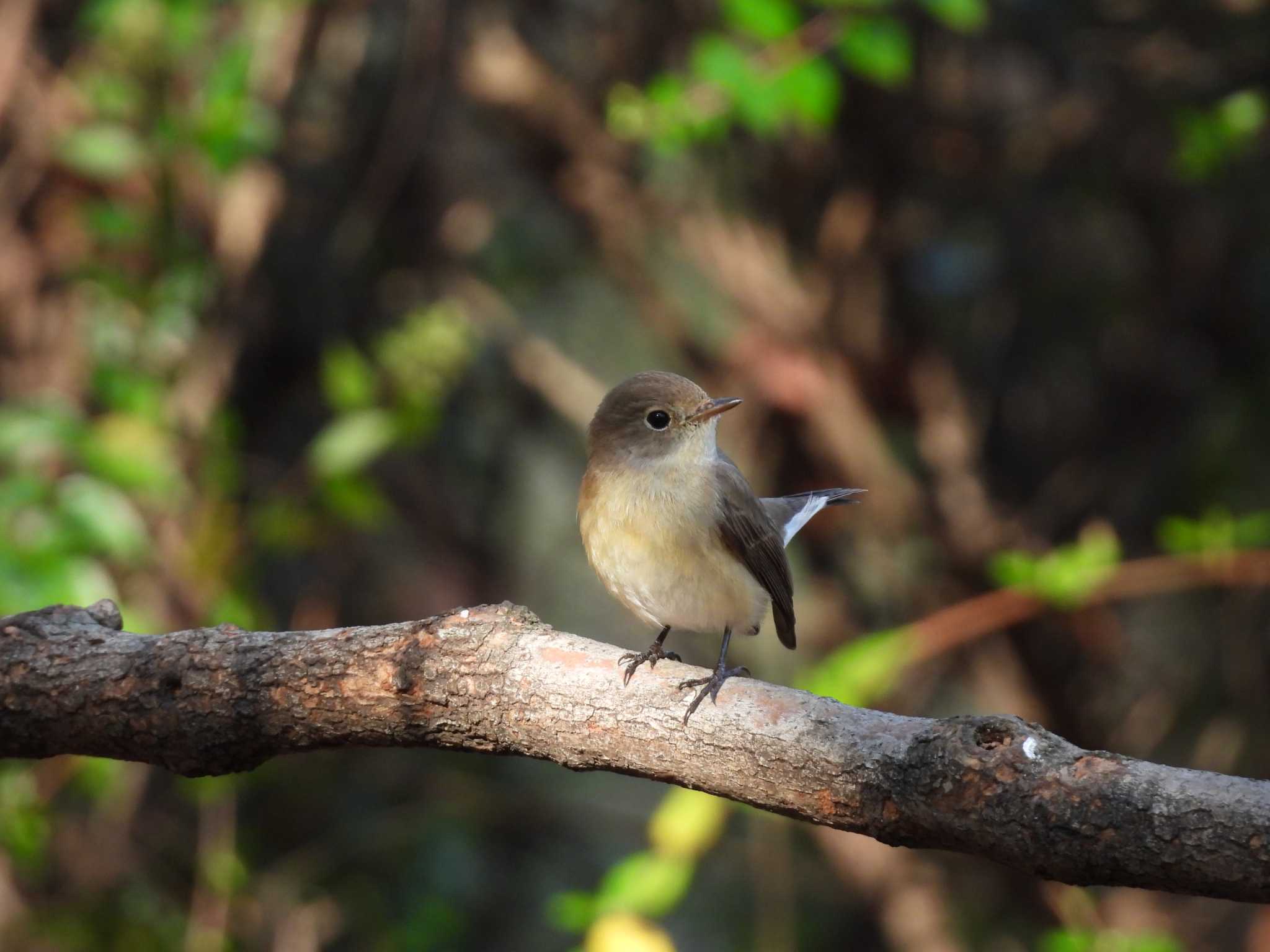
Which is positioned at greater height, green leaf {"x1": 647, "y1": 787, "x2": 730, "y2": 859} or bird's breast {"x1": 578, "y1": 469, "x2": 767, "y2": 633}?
bird's breast {"x1": 578, "y1": 469, "x2": 767, "y2": 633}

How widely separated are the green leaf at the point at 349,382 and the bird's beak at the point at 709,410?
1.64 metres

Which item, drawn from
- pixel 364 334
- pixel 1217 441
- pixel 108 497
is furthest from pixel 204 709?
pixel 1217 441

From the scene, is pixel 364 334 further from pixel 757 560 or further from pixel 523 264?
pixel 757 560

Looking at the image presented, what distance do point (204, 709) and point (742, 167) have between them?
3.76 metres

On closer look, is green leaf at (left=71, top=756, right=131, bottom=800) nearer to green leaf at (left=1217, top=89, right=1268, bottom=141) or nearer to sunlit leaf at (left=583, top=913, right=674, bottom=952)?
sunlit leaf at (left=583, top=913, right=674, bottom=952)

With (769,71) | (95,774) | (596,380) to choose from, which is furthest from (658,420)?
(596,380)

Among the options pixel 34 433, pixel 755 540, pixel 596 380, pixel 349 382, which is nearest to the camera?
pixel 755 540

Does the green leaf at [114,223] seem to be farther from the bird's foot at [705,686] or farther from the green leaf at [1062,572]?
the bird's foot at [705,686]

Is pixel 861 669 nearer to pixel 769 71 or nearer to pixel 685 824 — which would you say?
pixel 685 824

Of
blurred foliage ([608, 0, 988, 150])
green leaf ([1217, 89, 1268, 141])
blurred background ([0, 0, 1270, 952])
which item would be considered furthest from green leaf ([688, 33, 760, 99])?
green leaf ([1217, 89, 1268, 141])

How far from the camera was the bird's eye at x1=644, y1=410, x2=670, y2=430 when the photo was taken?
3402 millimetres

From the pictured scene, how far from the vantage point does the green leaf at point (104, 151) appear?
4488 millimetres

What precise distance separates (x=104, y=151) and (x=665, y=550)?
249cm

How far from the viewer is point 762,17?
368 centimetres
